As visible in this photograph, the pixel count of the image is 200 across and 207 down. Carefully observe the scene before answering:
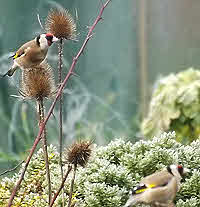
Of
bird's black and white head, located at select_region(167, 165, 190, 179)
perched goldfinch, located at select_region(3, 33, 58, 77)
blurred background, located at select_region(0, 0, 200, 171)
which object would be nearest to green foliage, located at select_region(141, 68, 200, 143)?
blurred background, located at select_region(0, 0, 200, 171)

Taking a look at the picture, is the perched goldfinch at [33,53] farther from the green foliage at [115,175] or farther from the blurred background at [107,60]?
the blurred background at [107,60]

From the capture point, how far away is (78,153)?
1.38 m

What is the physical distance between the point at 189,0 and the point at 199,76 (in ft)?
4.49

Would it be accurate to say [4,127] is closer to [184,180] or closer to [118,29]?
[118,29]

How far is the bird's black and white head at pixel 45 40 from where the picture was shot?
1.42 m

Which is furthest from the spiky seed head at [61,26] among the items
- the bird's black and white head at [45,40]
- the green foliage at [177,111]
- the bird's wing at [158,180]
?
the green foliage at [177,111]

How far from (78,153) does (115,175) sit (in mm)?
307

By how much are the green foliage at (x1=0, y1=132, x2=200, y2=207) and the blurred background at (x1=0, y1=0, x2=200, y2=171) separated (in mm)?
1940

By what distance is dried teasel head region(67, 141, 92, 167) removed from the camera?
1.38 metres

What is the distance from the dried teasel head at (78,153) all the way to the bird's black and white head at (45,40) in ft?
0.90

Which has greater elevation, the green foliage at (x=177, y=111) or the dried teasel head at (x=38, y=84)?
the green foliage at (x=177, y=111)

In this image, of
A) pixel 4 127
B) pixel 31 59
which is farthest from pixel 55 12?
pixel 4 127

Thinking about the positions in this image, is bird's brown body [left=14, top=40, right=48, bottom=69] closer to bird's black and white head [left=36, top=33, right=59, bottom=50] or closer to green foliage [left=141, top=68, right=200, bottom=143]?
bird's black and white head [left=36, top=33, right=59, bottom=50]

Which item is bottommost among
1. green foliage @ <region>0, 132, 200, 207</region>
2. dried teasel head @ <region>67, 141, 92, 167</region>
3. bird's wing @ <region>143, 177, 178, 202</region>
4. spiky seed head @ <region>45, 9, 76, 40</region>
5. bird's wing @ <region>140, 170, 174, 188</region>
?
bird's wing @ <region>143, 177, 178, 202</region>
